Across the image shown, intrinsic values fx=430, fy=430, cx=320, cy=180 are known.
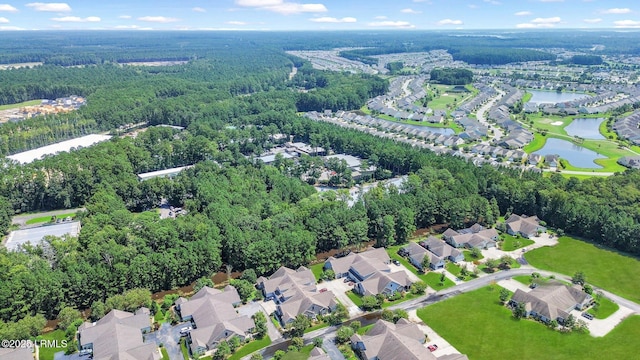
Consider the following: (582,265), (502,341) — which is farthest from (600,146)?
(502,341)

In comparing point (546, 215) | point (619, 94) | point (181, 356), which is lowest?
point (181, 356)

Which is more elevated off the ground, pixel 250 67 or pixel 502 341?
pixel 250 67

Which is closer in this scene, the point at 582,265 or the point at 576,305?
the point at 576,305

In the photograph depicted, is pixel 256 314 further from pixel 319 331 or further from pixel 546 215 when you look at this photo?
pixel 546 215

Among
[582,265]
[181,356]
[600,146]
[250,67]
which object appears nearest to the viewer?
[181,356]

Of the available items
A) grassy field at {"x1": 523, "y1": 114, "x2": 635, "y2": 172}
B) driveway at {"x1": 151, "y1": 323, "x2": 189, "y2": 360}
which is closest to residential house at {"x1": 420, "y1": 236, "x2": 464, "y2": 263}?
driveway at {"x1": 151, "y1": 323, "x2": 189, "y2": 360}

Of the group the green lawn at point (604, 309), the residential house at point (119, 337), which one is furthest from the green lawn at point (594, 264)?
the residential house at point (119, 337)

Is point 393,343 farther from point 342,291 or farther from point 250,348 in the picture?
point 250,348

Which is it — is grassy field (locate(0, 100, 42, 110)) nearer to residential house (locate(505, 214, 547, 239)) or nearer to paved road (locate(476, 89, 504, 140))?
paved road (locate(476, 89, 504, 140))

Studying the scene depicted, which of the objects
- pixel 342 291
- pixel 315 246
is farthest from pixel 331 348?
pixel 315 246
